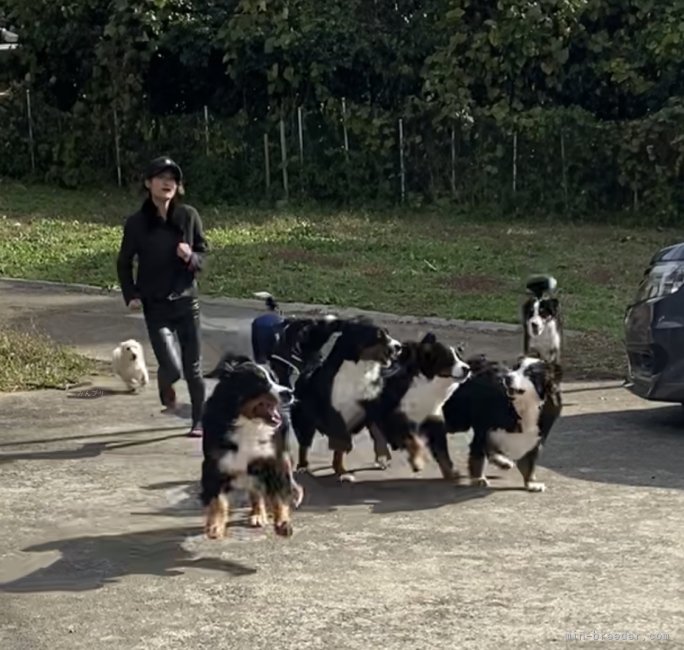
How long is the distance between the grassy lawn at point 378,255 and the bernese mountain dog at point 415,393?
13.4ft

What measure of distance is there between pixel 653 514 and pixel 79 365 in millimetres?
5212

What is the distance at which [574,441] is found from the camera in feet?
29.3

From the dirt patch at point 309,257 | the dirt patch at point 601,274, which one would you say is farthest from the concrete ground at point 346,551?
the dirt patch at point 309,257

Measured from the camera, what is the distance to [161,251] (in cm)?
865

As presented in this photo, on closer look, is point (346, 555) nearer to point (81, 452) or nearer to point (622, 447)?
point (81, 452)

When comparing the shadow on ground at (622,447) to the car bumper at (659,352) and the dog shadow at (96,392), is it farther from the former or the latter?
the dog shadow at (96,392)

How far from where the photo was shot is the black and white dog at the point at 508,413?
25.3 ft

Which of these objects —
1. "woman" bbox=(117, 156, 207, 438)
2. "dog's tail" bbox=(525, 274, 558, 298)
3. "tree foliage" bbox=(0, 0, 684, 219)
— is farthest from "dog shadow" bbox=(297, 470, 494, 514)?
"tree foliage" bbox=(0, 0, 684, 219)

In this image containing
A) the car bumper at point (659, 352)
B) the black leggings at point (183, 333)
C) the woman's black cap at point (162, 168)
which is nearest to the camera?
the woman's black cap at point (162, 168)

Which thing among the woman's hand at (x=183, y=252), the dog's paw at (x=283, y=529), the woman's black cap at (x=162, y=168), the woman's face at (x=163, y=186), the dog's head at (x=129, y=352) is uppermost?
the woman's black cap at (x=162, y=168)

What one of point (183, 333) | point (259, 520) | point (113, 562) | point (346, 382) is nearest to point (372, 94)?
point (183, 333)

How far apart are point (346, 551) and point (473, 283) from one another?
347 inches

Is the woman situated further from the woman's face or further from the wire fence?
the wire fence

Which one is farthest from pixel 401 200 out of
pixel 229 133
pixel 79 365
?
pixel 79 365
